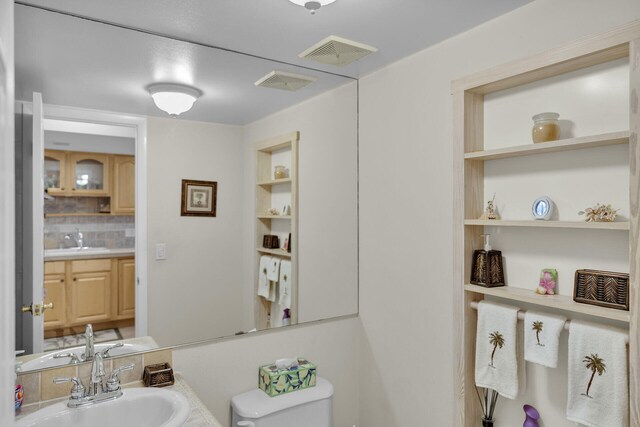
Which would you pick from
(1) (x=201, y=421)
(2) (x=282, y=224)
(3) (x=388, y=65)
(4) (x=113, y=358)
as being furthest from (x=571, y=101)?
(4) (x=113, y=358)

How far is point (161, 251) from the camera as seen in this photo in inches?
77.9

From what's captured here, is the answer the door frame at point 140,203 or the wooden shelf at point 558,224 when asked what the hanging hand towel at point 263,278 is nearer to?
the door frame at point 140,203

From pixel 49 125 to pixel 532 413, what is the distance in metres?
2.23

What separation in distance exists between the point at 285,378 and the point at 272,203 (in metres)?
0.90

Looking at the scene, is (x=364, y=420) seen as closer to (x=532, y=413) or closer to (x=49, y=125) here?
(x=532, y=413)

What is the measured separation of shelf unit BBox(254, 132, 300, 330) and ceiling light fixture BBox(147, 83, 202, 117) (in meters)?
0.40

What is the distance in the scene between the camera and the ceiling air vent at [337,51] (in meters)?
1.92

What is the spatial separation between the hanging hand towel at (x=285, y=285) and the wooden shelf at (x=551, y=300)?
3.15ft

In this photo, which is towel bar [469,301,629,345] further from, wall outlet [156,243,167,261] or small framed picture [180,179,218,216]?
wall outlet [156,243,167,261]

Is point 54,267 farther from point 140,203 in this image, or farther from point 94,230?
point 140,203

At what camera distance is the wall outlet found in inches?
77.5

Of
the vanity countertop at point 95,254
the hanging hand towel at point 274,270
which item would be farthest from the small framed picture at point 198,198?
the hanging hand towel at point 274,270

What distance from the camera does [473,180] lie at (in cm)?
187

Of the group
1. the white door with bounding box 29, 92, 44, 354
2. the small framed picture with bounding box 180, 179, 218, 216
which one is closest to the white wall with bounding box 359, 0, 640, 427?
the small framed picture with bounding box 180, 179, 218, 216
